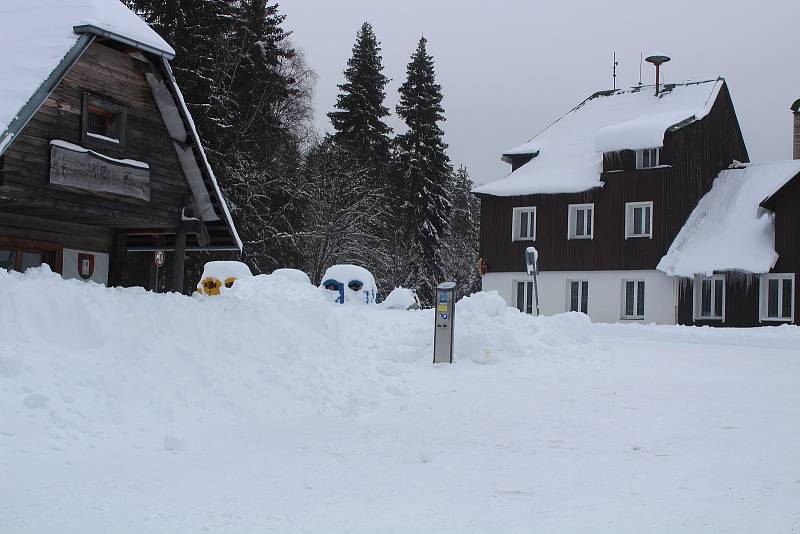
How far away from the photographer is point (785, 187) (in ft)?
99.3

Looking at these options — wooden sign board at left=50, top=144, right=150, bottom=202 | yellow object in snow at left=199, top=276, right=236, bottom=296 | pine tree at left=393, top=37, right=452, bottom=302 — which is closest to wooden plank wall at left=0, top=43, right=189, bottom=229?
wooden sign board at left=50, top=144, right=150, bottom=202

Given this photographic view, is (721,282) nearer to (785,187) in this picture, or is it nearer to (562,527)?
(785,187)

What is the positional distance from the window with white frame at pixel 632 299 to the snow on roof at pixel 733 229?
5.59 ft

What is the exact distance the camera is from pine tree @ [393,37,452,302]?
5206 cm

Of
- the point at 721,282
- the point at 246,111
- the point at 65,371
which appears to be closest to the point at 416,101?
the point at 246,111

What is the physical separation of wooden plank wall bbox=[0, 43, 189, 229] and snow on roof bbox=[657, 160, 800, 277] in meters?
19.8

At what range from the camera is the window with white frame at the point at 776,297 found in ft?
100

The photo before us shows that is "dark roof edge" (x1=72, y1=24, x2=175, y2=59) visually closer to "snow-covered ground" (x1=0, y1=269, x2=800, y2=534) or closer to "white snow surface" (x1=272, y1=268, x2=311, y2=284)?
"snow-covered ground" (x1=0, y1=269, x2=800, y2=534)

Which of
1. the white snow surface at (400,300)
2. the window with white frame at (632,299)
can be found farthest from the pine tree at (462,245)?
the white snow surface at (400,300)

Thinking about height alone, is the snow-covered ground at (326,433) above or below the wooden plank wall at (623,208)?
below

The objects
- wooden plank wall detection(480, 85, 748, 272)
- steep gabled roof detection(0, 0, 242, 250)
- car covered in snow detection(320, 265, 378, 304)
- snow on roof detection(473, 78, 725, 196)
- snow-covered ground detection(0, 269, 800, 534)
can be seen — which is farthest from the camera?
snow on roof detection(473, 78, 725, 196)

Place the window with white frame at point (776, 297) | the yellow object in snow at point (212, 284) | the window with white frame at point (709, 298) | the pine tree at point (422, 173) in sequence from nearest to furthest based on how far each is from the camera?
the yellow object in snow at point (212, 284) → the window with white frame at point (776, 297) → the window with white frame at point (709, 298) → the pine tree at point (422, 173)

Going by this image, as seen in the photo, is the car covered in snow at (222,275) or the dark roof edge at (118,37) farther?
the car covered in snow at (222,275)

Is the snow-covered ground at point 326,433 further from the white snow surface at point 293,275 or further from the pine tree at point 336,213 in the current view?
the pine tree at point 336,213
